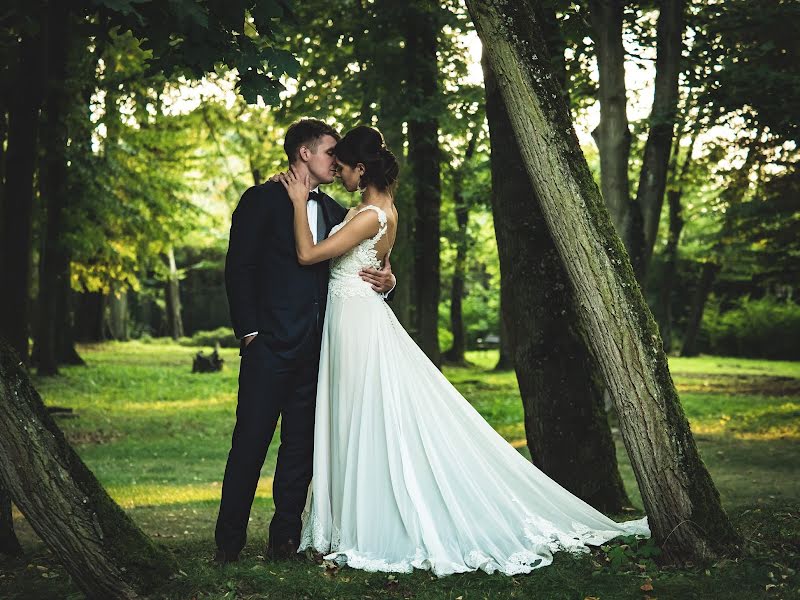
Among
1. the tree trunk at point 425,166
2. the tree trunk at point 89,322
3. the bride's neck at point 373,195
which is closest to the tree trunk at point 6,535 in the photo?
the bride's neck at point 373,195

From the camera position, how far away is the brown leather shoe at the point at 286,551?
5.68m

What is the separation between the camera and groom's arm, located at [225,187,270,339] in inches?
219

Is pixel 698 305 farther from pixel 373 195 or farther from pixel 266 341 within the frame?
pixel 266 341

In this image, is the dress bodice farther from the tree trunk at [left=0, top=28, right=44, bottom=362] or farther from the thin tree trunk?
the tree trunk at [left=0, top=28, right=44, bottom=362]

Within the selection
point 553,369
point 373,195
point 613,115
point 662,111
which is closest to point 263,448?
point 373,195

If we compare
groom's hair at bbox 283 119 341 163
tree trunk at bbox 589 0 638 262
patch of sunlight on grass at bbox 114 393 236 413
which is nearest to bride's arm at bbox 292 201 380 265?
groom's hair at bbox 283 119 341 163

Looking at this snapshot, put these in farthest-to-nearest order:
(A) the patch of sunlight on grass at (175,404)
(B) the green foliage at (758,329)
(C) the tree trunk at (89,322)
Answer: (B) the green foliage at (758,329) < (C) the tree trunk at (89,322) < (A) the patch of sunlight on grass at (175,404)

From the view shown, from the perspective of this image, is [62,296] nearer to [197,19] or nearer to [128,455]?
[128,455]

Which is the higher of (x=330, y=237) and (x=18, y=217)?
(x=18, y=217)

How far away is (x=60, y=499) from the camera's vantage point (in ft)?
14.6

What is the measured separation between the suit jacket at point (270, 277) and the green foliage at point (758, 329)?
105ft

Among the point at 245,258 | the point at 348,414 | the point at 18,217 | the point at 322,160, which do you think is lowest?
the point at 348,414

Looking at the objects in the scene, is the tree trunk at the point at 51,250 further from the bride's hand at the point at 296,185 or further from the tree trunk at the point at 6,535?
the bride's hand at the point at 296,185

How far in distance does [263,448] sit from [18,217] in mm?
9372
